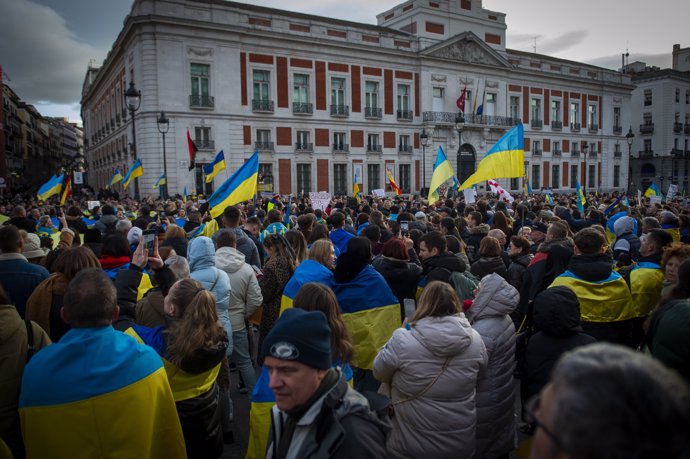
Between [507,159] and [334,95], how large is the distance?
87.6ft

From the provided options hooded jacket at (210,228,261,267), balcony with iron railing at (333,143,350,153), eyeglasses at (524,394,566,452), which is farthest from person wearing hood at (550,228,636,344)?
balcony with iron railing at (333,143,350,153)

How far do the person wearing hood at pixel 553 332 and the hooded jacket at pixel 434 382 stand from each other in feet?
1.77

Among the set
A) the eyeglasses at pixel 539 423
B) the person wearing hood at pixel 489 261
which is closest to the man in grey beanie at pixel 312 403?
the eyeglasses at pixel 539 423

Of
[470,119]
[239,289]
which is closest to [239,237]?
[239,289]

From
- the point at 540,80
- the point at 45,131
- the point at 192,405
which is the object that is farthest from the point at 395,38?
the point at 45,131

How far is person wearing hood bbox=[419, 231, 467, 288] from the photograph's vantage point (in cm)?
466

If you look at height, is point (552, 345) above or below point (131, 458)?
above

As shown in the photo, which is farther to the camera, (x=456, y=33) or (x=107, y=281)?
(x=456, y=33)

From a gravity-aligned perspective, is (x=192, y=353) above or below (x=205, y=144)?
below

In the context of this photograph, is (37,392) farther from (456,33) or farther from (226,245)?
(456,33)

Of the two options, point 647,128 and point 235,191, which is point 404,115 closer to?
point 235,191

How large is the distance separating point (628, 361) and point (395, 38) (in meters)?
38.8

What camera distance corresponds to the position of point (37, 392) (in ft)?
8.11

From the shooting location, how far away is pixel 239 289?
516 cm
